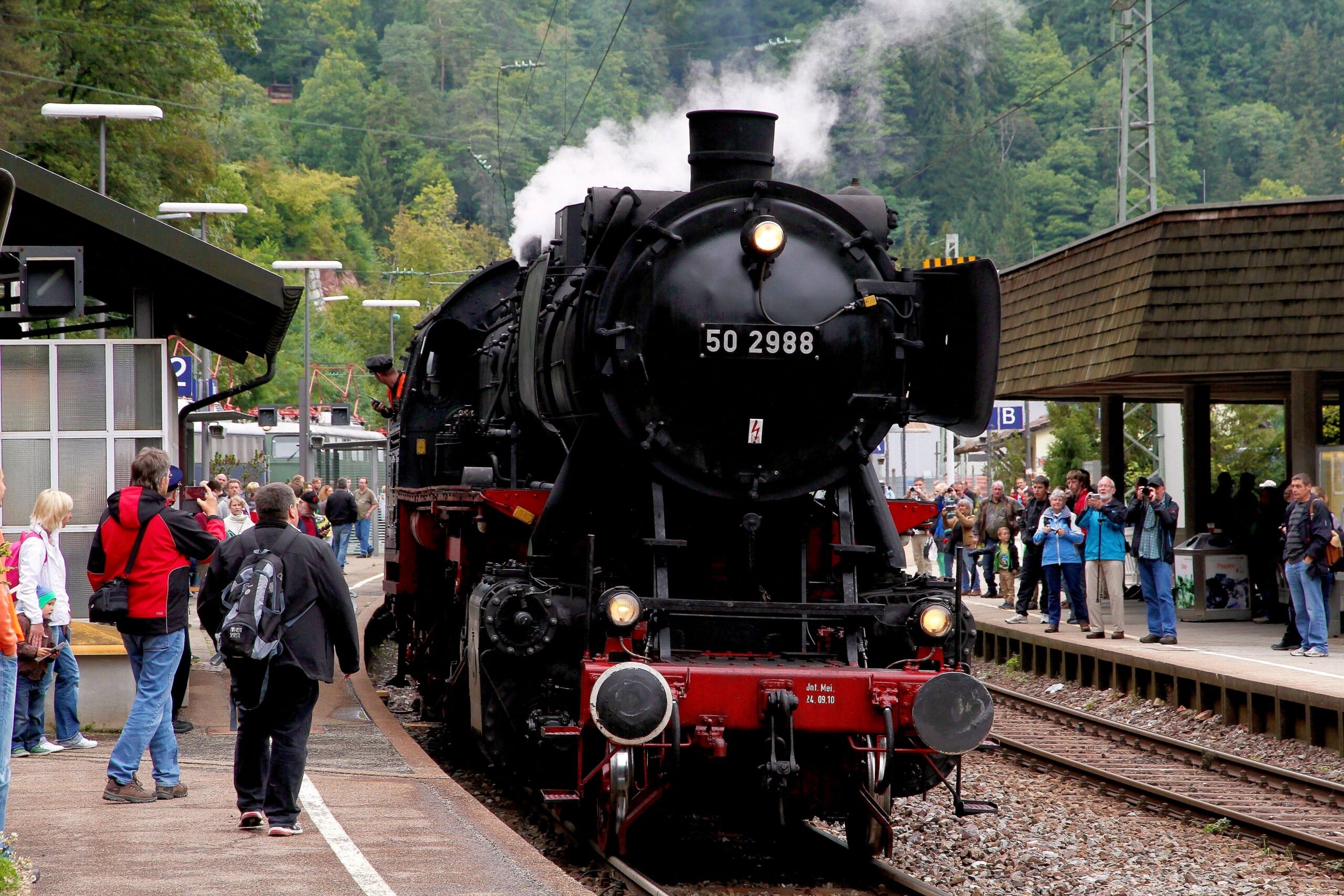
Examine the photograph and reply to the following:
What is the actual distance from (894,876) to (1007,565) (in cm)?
1343

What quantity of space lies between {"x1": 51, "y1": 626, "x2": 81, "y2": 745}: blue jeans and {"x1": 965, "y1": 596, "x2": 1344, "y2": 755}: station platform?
26.8ft

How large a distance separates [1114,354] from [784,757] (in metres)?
9.75

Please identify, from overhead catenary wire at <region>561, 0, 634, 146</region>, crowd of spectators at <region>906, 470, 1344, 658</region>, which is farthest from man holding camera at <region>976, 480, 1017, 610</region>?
overhead catenary wire at <region>561, 0, 634, 146</region>

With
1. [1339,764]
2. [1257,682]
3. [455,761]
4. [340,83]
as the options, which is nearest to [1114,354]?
[1257,682]

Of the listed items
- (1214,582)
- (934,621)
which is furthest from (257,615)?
(1214,582)

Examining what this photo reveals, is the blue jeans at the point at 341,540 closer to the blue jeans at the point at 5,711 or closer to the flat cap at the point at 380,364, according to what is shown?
the flat cap at the point at 380,364

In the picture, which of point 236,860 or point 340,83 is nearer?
point 236,860

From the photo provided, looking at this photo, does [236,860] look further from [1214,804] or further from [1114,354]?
[1114,354]

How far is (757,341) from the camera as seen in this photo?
711 cm

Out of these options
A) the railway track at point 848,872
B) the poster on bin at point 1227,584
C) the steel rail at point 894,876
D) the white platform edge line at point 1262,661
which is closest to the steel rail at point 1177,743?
the white platform edge line at point 1262,661

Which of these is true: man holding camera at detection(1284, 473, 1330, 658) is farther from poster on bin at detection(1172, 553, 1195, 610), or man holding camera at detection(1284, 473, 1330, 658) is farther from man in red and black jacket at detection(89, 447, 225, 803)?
man in red and black jacket at detection(89, 447, 225, 803)

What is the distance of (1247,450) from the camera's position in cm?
2628

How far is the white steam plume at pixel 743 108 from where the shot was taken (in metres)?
10.1

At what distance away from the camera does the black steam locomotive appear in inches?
256
